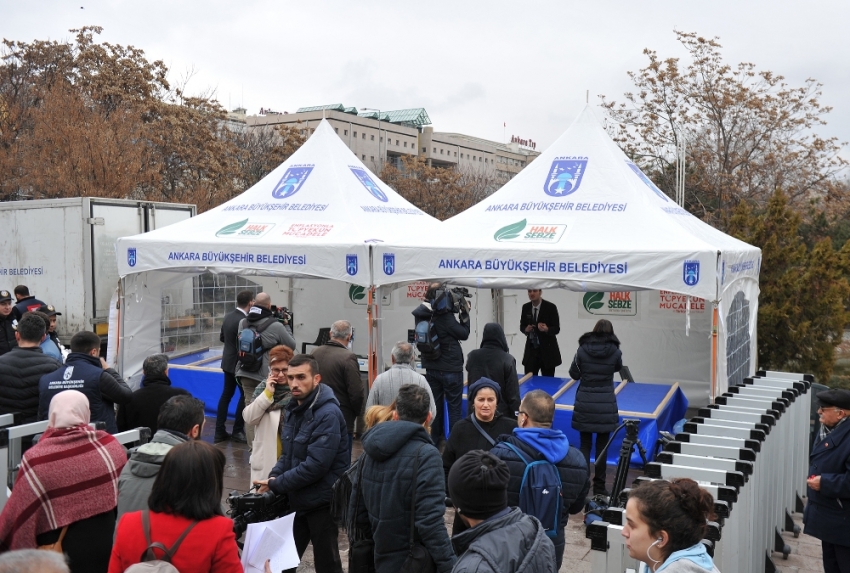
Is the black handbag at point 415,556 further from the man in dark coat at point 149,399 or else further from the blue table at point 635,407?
the blue table at point 635,407

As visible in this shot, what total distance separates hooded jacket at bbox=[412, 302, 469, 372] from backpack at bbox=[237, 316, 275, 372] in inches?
62.1

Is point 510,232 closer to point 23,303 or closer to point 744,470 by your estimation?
point 744,470

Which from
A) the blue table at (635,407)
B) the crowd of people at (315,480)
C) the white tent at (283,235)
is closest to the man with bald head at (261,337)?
the white tent at (283,235)

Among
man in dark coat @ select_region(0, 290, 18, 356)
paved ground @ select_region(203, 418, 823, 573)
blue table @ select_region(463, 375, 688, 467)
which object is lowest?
paved ground @ select_region(203, 418, 823, 573)

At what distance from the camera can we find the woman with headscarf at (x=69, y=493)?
3.19 metres

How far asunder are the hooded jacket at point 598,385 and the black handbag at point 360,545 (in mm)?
3743

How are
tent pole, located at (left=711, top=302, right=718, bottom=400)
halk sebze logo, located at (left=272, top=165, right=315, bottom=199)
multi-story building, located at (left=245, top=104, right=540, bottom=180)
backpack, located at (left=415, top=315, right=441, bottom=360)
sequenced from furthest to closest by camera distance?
multi-story building, located at (left=245, top=104, right=540, bottom=180) < halk sebze logo, located at (left=272, top=165, right=315, bottom=199) < backpack, located at (left=415, top=315, right=441, bottom=360) < tent pole, located at (left=711, top=302, right=718, bottom=400)

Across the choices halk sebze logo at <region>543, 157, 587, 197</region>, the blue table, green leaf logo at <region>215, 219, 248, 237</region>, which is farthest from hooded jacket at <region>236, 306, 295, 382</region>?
halk sebze logo at <region>543, 157, 587, 197</region>

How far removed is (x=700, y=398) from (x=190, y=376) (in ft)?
22.9

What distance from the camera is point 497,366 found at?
6.83 m

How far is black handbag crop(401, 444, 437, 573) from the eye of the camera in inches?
129

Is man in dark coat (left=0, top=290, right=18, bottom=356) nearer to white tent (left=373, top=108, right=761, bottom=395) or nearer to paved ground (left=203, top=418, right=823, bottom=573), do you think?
paved ground (left=203, top=418, right=823, bottom=573)

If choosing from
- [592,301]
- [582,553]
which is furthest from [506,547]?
[592,301]

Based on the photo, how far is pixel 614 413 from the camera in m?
6.98
